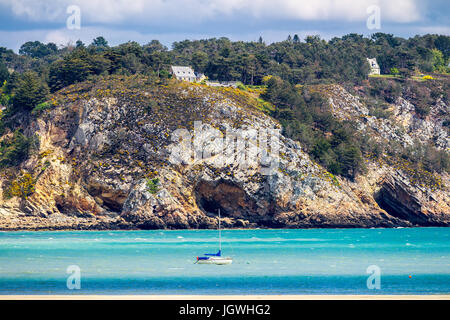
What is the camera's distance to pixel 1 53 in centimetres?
16488

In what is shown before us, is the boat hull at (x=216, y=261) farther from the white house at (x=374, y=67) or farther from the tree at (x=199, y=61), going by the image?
the white house at (x=374, y=67)

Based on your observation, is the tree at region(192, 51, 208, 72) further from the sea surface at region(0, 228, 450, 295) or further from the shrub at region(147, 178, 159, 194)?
the sea surface at region(0, 228, 450, 295)

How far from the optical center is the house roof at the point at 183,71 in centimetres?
10350

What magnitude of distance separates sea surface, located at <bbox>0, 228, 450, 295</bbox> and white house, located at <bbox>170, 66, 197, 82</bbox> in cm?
3751

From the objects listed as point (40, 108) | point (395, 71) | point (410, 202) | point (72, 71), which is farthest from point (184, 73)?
point (410, 202)

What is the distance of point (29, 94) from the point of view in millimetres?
81812

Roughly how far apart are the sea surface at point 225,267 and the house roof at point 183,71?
3826 cm

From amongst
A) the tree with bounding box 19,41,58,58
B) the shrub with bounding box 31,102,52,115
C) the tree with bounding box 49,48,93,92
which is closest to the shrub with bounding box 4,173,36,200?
the shrub with bounding box 31,102,52,115

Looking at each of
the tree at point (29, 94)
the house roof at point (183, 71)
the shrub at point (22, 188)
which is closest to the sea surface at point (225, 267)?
the shrub at point (22, 188)

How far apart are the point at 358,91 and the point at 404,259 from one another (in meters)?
60.7

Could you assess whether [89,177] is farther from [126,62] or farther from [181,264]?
[181,264]

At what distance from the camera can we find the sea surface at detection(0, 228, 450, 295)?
35188 millimetres

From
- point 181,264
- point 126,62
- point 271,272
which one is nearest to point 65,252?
point 181,264

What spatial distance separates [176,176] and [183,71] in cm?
3630
